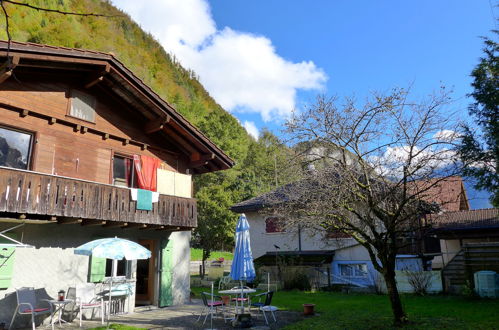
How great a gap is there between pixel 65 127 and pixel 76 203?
8.61ft

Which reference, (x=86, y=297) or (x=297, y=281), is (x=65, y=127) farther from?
(x=297, y=281)

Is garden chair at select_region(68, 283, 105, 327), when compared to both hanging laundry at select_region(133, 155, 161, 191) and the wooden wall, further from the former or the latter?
hanging laundry at select_region(133, 155, 161, 191)

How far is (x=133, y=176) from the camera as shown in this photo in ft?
44.0

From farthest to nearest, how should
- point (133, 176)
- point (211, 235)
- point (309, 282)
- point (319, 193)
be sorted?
point (211, 235), point (309, 282), point (133, 176), point (319, 193)

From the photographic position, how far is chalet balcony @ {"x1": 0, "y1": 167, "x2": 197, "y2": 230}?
381 inches

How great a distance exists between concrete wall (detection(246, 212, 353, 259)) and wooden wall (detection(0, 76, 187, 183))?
35.0ft

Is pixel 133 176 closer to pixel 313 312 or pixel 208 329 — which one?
pixel 208 329

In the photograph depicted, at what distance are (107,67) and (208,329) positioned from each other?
8616 millimetres

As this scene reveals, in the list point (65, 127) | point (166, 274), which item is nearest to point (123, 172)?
point (65, 127)

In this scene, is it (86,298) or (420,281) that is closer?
(86,298)

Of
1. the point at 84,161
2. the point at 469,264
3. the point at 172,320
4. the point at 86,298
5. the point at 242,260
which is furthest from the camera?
the point at 469,264

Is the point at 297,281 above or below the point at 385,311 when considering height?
above

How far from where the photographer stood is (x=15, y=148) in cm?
1062

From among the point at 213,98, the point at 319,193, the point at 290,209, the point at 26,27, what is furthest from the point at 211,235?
the point at 213,98
